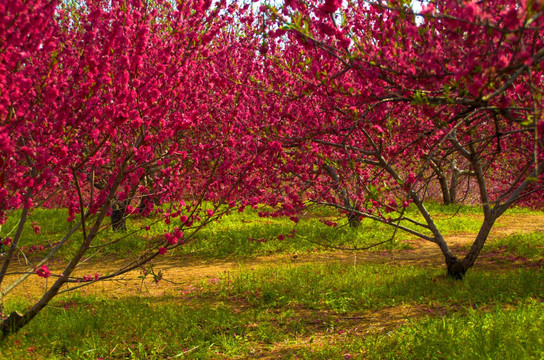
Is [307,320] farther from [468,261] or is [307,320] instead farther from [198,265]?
[198,265]

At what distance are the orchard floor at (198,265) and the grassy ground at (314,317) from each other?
38cm

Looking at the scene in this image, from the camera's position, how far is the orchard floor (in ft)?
27.9

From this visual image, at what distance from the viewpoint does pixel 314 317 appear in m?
6.43

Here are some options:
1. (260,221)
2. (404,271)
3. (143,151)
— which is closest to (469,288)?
(404,271)

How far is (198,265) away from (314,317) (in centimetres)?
477

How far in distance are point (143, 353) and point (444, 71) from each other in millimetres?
4760

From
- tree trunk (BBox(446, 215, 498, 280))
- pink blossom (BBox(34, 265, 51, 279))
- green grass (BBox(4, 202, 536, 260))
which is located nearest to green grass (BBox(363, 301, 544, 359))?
tree trunk (BBox(446, 215, 498, 280))

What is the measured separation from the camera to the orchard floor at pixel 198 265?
27.9 ft

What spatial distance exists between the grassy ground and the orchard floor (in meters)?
0.38

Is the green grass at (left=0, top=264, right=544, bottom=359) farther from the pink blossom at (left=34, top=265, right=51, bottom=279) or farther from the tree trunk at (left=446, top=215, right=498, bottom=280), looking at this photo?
the pink blossom at (left=34, top=265, right=51, bottom=279)

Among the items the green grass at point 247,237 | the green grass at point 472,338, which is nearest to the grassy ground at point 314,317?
the green grass at point 472,338

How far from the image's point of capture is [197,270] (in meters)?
9.97

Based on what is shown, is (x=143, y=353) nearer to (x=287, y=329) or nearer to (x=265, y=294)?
(x=287, y=329)

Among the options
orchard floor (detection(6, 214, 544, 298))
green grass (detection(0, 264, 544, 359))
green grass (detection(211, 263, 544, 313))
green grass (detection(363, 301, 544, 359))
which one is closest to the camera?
green grass (detection(363, 301, 544, 359))
